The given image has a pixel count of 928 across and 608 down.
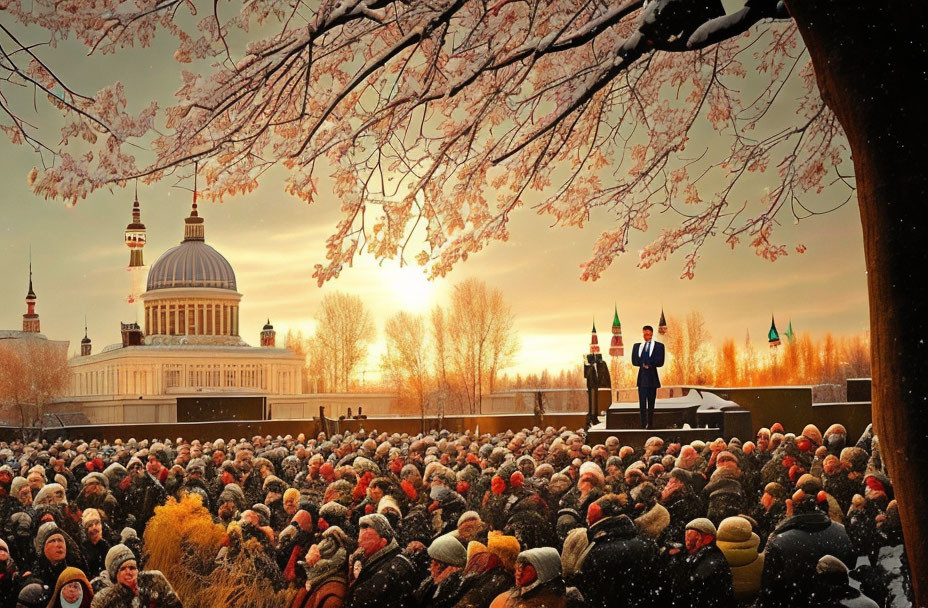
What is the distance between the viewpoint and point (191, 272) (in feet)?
35.4

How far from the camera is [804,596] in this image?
473 cm

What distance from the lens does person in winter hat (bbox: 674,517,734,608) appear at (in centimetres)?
473

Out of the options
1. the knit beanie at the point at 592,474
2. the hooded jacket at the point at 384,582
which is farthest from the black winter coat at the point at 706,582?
the hooded jacket at the point at 384,582

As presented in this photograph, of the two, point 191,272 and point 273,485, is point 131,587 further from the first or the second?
point 191,272

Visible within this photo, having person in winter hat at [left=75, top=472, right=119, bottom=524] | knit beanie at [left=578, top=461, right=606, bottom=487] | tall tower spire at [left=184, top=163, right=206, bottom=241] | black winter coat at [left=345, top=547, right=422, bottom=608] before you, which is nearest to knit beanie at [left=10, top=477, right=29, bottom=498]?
person in winter hat at [left=75, top=472, right=119, bottom=524]

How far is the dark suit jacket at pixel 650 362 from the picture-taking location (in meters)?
6.96

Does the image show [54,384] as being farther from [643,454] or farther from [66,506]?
[643,454]

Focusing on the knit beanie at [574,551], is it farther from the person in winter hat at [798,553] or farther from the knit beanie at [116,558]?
the knit beanie at [116,558]

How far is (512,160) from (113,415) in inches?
234

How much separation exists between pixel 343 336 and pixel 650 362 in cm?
269

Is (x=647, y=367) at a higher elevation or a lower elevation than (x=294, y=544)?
higher

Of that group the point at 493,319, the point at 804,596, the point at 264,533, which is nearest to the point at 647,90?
the point at 493,319

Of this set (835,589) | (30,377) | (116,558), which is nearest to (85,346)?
(30,377)

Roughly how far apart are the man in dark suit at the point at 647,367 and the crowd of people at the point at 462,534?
82cm
